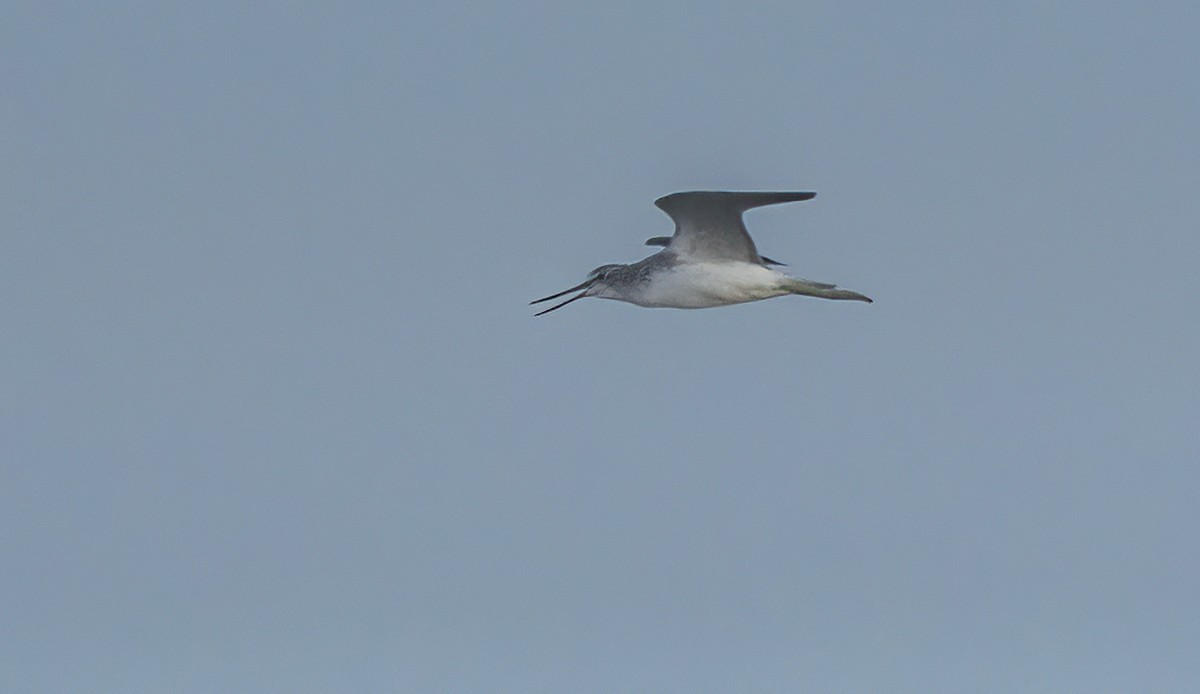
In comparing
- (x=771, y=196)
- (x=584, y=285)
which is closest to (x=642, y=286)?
(x=584, y=285)

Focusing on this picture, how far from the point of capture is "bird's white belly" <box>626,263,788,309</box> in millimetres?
28406

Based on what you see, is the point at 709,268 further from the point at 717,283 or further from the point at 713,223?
the point at 713,223

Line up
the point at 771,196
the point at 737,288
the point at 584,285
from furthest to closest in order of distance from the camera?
the point at 584,285 < the point at 737,288 < the point at 771,196

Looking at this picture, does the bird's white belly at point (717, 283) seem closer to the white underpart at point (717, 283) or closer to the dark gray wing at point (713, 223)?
the white underpart at point (717, 283)

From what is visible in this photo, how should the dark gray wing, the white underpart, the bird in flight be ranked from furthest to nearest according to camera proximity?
1. the white underpart
2. the bird in flight
3. the dark gray wing

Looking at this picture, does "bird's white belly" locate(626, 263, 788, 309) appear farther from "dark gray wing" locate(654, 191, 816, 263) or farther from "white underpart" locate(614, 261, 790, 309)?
"dark gray wing" locate(654, 191, 816, 263)

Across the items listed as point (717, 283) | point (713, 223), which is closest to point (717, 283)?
point (717, 283)

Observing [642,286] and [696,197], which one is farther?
[642,286]

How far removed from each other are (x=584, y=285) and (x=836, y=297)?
473 centimetres

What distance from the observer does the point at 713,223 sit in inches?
1094

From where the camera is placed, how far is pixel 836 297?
28578mm

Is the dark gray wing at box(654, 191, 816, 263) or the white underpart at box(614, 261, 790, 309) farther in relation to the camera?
the white underpart at box(614, 261, 790, 309)

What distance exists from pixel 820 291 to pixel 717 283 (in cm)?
163

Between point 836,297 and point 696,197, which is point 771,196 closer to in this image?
point 696,197
